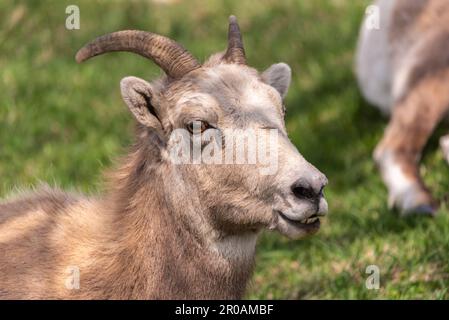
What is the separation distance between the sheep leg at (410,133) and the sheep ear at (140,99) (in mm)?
3691

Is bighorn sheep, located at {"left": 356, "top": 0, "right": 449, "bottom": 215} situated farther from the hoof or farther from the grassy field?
the grassy field

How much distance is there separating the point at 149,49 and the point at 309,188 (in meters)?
1.26

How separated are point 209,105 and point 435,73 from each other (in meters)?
4.21

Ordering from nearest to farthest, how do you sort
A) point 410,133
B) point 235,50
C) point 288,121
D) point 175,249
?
point 175,249, point 235,50, point 410,133, point 288,121

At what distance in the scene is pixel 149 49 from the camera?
5.72 m

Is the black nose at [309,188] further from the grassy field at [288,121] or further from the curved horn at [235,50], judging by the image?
the grassy field at [288,121]

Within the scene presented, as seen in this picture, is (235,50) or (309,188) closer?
(309,188)

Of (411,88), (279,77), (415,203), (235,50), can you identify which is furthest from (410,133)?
(235,50)

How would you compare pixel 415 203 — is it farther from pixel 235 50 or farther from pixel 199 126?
pixel 199 126

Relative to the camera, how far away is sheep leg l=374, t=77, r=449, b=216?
909 cm

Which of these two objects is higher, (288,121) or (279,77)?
(288,121)

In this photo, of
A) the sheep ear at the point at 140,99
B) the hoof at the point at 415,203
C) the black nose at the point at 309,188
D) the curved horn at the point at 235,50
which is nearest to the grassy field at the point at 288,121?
the hoof at the point at 415,203

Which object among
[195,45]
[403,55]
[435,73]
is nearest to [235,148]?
[435,73]

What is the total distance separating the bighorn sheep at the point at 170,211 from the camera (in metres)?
5.50
